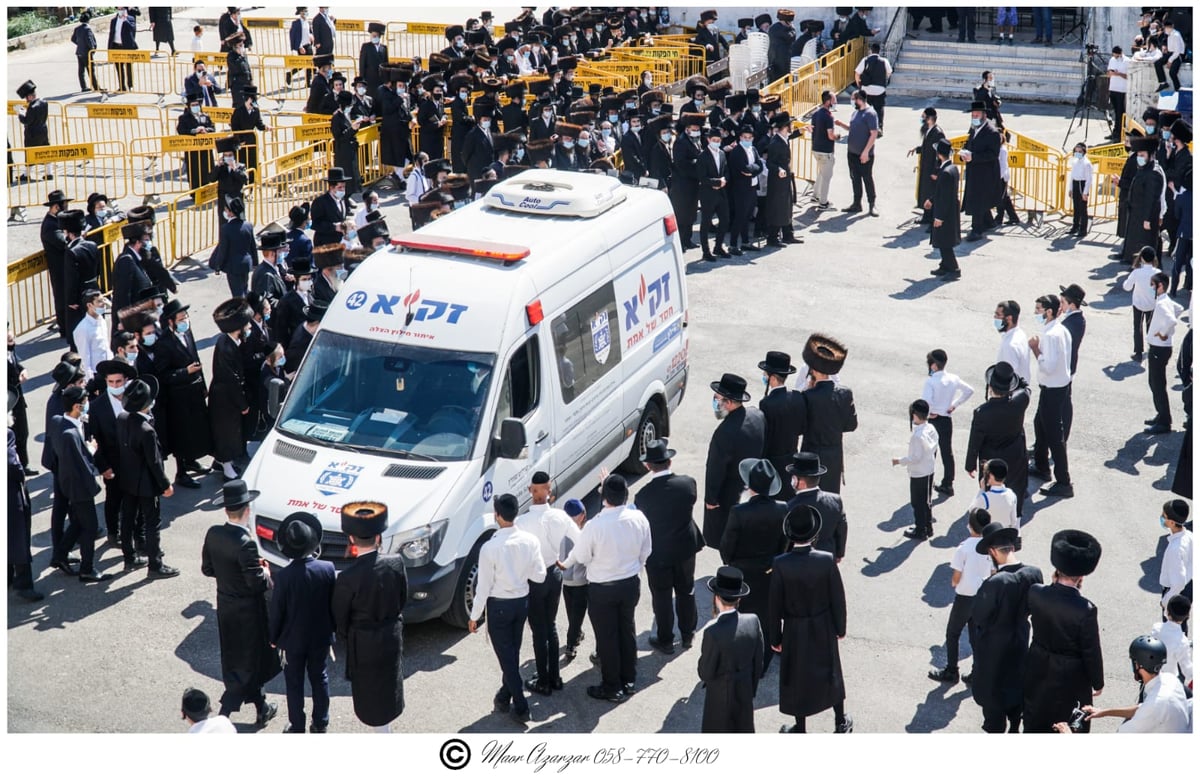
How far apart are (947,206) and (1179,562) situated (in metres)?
9.71

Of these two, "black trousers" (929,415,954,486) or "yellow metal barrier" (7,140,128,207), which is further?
"yellow metal barrier" (7,140,128,207)

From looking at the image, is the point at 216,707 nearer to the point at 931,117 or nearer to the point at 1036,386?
the point at 1036,386

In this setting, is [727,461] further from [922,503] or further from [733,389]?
[922,503]

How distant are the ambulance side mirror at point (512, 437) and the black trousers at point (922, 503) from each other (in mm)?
3641

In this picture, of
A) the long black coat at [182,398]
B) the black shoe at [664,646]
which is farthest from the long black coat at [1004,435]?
the long black coat at [182,398]

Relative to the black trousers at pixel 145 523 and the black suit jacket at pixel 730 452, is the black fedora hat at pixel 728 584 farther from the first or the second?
the black trousers at pixel 145 523

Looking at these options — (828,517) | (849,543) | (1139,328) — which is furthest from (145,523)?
(1139,328)

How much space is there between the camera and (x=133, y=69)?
104 feet

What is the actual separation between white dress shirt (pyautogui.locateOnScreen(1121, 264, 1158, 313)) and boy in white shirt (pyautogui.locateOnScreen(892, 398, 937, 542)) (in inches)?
189

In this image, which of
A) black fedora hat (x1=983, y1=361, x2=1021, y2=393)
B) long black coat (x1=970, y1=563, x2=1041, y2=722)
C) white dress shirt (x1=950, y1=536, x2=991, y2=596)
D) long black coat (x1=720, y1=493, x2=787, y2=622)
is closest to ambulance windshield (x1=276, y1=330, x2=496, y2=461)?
long black coat (x1=720, y1=493, x2=787, y2=622)

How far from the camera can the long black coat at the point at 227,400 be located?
1251cm

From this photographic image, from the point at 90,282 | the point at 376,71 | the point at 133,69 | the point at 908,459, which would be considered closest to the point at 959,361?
the point at 908,459

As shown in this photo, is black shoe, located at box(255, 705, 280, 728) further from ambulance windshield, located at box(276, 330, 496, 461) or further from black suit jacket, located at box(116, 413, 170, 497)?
black suit jacket, located at box(116, 413, 170, 497)

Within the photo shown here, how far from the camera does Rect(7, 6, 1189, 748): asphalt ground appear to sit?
9609mm
